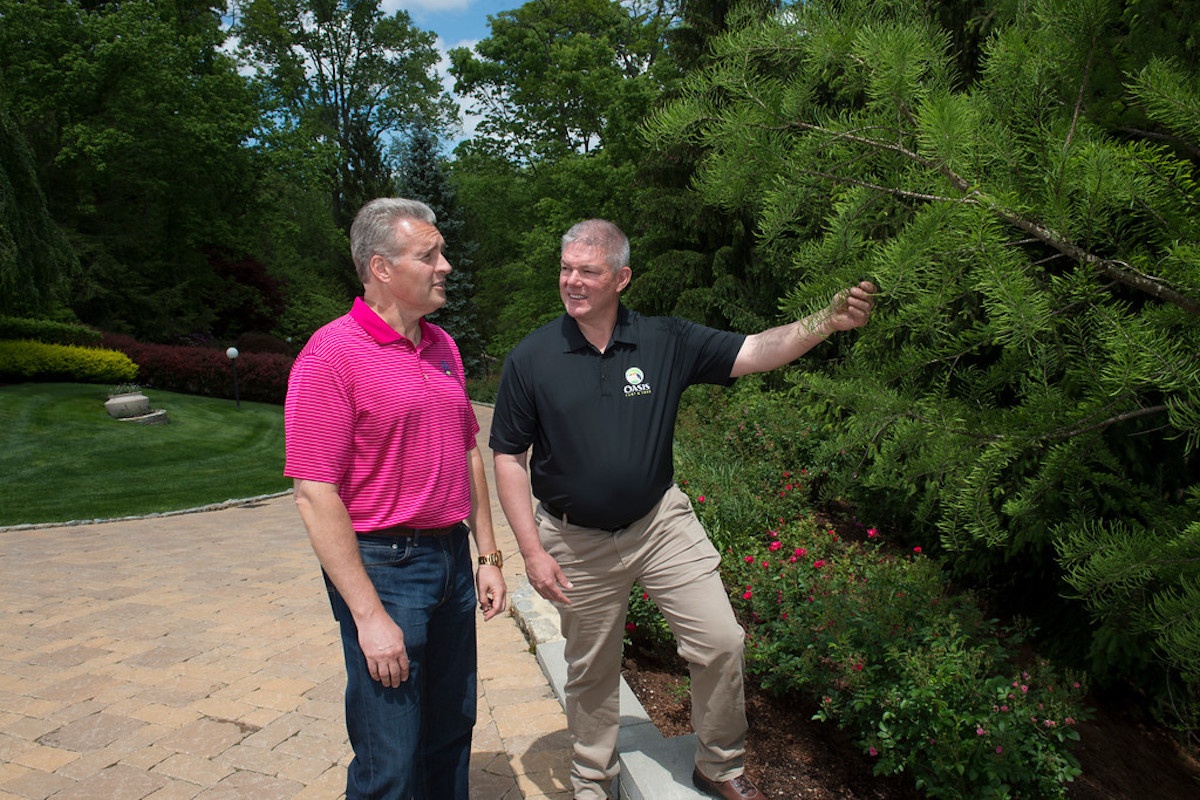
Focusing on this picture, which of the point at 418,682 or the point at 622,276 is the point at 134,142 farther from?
the point at 418,682

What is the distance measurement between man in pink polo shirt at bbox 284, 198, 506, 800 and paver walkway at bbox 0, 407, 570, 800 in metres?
1.03

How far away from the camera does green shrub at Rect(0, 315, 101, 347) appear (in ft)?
58.8

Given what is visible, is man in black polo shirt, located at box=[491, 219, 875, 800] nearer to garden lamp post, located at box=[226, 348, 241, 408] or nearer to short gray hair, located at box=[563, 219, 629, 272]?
short gray hair, located at box=[563, 219, 629, 272]

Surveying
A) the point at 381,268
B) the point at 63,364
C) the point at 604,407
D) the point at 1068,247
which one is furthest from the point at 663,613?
the point at 63,364

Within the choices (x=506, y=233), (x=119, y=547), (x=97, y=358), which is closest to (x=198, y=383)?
(x=97, y=358)

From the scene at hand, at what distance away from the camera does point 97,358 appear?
18.3 metres

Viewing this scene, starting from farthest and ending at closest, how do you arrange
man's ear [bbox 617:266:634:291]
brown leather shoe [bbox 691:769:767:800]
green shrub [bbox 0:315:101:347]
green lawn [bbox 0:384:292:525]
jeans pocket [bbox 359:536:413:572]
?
1. green shrub [bbox 0:315:101:347]
2. green lawn [bbox 0:384:292:525]
3. man's ear [bbox 617:266:634:291]
4. brown leather shoe [bbox 691:769:767:800]
5. jeans pocket [bbox 359:536:413:572]

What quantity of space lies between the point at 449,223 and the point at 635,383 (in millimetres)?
27033

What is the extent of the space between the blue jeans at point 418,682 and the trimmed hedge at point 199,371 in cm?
1916

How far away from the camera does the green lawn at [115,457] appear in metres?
10.6

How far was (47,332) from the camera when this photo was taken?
18656mm

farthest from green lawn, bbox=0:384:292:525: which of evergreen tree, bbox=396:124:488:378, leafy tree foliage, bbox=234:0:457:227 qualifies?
leafy tree foliage, bbox=234:0:457:227

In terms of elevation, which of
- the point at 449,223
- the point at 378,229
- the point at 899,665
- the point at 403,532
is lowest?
the point at 899,665

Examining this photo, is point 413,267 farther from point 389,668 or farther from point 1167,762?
point 1167,762
